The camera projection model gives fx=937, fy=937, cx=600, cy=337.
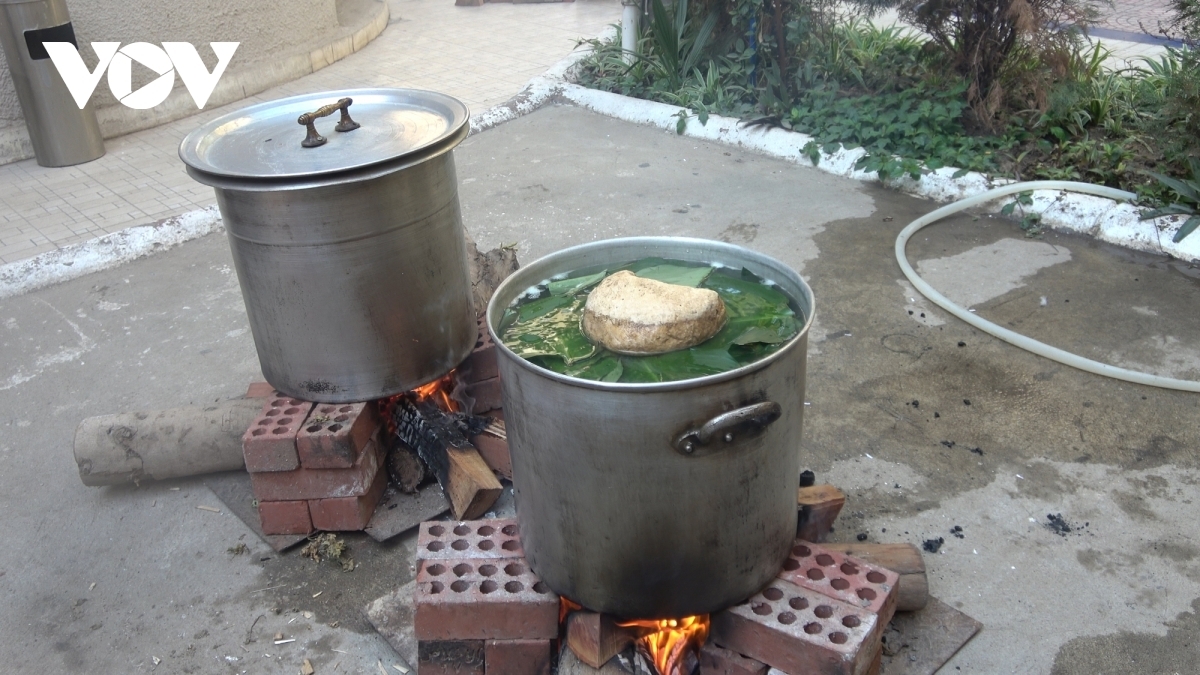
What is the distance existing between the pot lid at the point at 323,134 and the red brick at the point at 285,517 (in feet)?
3.87

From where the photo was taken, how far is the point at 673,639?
256 centimetres

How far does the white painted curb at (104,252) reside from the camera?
5.39 metres

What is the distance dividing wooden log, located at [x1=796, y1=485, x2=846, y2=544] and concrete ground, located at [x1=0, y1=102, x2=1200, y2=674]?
0.25 metres

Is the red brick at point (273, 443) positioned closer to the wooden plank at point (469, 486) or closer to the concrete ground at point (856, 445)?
the concrete ground at point (856, 445)

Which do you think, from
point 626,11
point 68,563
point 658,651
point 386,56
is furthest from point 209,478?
point 386,56

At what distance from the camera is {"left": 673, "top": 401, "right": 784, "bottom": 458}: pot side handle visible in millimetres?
2096

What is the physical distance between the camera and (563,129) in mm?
7582

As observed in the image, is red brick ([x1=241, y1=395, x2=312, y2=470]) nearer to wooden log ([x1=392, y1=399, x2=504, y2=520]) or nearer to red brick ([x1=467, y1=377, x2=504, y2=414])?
wooden log ([x1=392, y1=399, x2=504, y2=520])

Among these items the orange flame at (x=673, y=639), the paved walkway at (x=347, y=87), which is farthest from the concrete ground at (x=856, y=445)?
the paved walkway at (x=347, y=87)

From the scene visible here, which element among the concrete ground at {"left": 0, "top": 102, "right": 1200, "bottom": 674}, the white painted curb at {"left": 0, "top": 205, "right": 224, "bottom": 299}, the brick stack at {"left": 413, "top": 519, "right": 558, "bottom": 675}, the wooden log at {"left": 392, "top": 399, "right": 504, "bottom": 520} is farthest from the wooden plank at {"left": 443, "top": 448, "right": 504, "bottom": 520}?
the white painted curb at {"left": 0, "top": 205, "right": 224, "bottom": 299}

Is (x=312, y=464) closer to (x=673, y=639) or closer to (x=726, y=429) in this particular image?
(x=673, y=639)

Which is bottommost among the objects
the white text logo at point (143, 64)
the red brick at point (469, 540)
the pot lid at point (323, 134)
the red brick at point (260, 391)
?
the red brick at point (260, 391)

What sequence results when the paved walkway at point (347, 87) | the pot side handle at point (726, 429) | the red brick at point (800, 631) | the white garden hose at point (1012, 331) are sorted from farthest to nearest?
the paved walkway at point (347, 87) → the white garden hose at point (1012, 331) → the red brick at point (800, 631) → the pot side handle at point (726, 429)

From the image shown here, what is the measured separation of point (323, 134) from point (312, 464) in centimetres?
114
